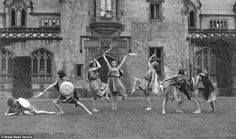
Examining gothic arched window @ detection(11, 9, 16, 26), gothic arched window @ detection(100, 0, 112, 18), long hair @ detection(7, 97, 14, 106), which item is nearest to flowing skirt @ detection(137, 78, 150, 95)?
long hair @ detection(7, 97, 14, 106)

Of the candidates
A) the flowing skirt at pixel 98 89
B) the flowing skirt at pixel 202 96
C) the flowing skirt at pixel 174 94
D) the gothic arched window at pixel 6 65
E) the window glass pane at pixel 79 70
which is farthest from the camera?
the gothic arched window at pixel 6 65

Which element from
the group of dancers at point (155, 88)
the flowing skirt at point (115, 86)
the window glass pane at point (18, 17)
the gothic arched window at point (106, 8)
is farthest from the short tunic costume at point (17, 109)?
the window glass pane at point (18, 17)

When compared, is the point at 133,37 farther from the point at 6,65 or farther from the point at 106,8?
the point at 6,65

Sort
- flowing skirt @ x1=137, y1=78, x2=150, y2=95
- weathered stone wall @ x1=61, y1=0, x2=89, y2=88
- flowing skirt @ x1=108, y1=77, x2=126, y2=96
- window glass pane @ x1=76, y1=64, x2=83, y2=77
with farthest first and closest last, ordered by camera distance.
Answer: window glass pane @ x1=76, y1=64, x2=83, y2=77 → weathered stone wall @ x1=61, y1=0, x2=89, y2=88 → flowing skirt @ x1=108, y1=77, x2=126, y2=96 → flowing skirt @ x1=137, y1=78, x2=150, y2=95

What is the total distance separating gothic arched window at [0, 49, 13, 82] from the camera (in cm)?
2820

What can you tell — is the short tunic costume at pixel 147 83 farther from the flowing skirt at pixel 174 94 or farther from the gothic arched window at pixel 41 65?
the gothic arched window at pixel 41 65

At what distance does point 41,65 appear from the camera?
2788 cm

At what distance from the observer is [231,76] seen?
2933 cm

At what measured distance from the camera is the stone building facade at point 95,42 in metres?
27.2

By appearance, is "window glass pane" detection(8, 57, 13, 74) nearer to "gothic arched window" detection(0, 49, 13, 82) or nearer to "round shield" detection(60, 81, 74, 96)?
"gothic arched window" detection(0, 49, 13, 82)

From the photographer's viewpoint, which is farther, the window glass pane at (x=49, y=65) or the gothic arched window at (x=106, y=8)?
the window glass pane at (x=49, y=65)

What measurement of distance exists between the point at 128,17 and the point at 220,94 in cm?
988

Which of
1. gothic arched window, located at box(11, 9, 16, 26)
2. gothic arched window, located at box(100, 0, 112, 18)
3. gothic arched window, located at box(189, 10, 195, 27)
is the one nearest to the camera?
gothic arched window, located at box(100, 0, 112, 18)

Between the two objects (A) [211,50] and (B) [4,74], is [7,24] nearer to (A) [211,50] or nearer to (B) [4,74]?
(B) [4,74]
